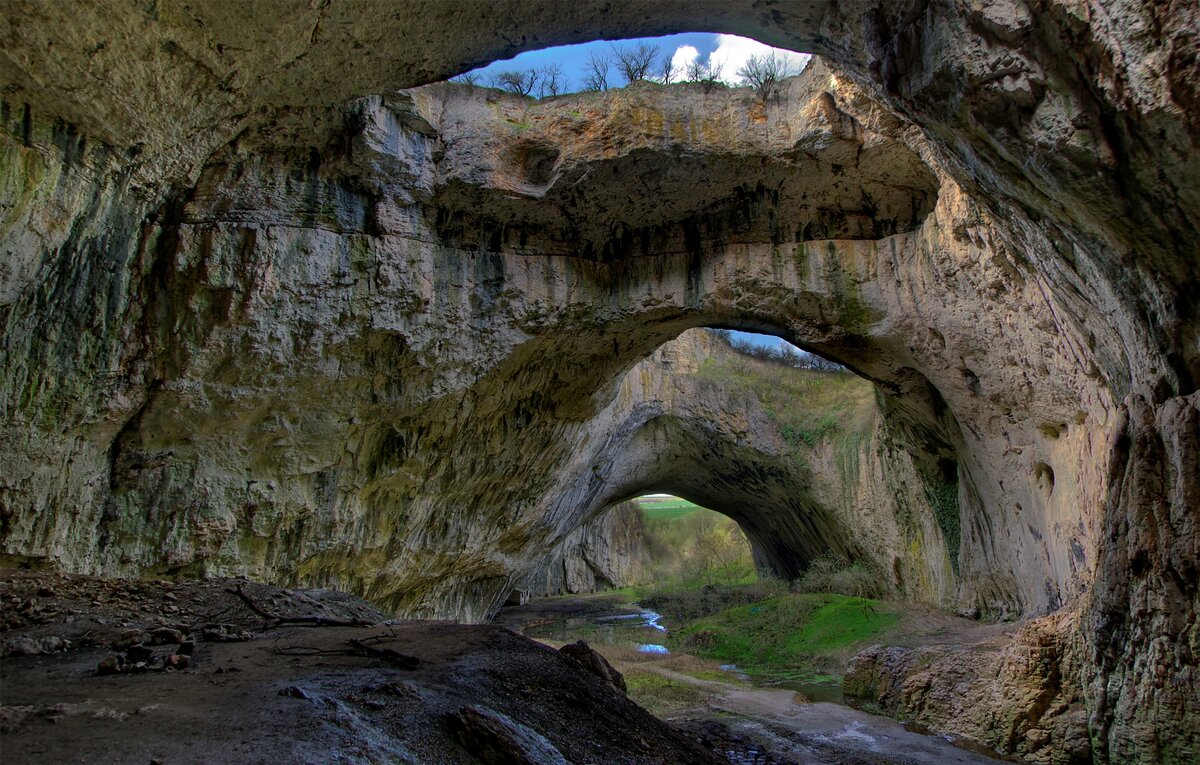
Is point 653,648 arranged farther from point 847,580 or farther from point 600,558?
point 600,558

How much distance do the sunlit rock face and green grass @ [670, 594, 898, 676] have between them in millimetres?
2081

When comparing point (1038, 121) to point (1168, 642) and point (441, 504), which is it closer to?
point (1168, 642)

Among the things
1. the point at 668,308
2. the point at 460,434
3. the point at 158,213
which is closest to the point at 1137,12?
the point at 668,308

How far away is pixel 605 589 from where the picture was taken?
35.4m

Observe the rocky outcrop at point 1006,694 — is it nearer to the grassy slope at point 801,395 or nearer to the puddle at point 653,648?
the puddle at point 653,648

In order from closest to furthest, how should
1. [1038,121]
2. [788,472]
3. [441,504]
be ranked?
[1038,121] < [441,504] < [788,472]

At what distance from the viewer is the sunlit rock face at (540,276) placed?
5.43 meters

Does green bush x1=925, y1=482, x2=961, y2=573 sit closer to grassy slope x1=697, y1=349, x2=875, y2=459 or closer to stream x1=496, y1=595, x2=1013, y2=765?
stream x1=496, y1=595, x2=1013, y2=765

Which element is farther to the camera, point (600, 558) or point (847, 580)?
point (600, 558)

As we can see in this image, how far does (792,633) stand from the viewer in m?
14.9

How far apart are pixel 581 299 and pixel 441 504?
4.79 metres

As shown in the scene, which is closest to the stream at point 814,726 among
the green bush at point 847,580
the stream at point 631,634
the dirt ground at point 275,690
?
the stream at point 631,634

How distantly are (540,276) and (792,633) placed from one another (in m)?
9.52

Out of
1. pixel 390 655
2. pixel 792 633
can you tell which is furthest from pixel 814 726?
pixel 792 633
